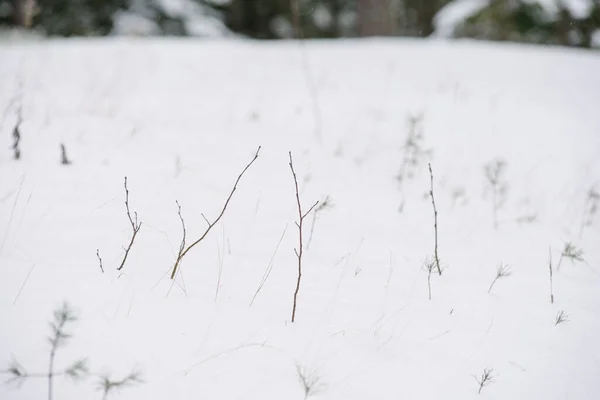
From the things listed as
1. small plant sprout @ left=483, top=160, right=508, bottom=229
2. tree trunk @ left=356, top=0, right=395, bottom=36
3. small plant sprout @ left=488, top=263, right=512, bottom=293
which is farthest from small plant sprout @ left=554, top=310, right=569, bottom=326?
tree trunk @ left=356, top=0, right=395, bottom=36

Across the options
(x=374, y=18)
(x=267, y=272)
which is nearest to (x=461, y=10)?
(x=374, y=18)

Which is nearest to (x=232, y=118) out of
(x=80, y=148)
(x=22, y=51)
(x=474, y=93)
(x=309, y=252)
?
(x=80, y=148)

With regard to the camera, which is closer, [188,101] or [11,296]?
[11,296]

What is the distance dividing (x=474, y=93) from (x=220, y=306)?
4.55 meters

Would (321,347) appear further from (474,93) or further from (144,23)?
(144,23)

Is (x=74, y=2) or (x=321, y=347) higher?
(x=74, y=2)

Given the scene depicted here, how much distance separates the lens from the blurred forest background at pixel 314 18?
867cm

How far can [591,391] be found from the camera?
1.52 m

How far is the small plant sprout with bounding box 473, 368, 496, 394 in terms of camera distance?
1431mm

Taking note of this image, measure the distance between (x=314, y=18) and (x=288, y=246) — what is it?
18569 mm

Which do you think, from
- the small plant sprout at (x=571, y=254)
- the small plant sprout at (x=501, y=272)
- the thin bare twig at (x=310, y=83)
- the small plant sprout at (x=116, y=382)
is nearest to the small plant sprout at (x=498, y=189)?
the small plant sprout at (x=571, y=254)

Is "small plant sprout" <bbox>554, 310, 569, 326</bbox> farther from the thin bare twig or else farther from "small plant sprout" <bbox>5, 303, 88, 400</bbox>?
the thin bare twig

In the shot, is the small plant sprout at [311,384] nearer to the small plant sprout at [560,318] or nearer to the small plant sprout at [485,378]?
the small plant sprout at [485,378]

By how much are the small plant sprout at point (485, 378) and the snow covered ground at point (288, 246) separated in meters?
0.03
